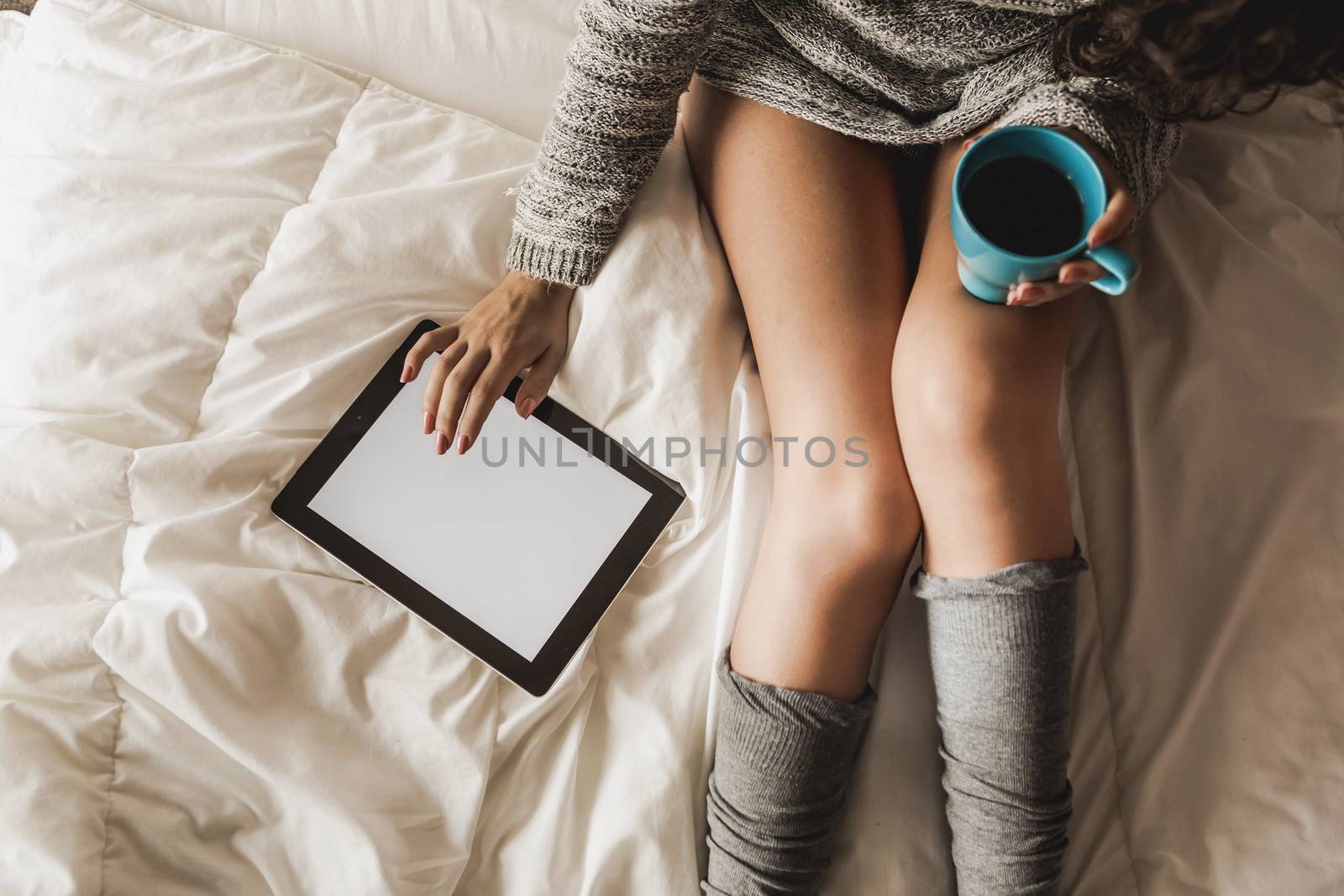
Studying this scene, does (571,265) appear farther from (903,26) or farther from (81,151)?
(81,151)

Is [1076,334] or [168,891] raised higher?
[1076,334]

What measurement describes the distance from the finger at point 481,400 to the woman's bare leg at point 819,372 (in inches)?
8.4

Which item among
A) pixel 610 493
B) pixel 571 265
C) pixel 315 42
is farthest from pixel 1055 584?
pixel 315 42

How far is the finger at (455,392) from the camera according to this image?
0.71 m

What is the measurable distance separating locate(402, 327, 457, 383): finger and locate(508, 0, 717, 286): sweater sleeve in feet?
0.28

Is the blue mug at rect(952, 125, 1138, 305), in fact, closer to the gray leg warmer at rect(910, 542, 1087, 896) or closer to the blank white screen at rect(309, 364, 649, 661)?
the gray leg warmer at rect(910, 542, 1087, 896)

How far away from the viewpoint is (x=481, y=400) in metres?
0.71

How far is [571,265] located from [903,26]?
0.31 meters

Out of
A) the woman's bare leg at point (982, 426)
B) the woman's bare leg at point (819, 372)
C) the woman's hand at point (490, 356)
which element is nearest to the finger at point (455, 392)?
the woman's hand at point (490, 356)

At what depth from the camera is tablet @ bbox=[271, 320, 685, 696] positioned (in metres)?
0.69

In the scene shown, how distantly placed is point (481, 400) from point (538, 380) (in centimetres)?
5

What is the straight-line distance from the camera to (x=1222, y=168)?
0.82 meters

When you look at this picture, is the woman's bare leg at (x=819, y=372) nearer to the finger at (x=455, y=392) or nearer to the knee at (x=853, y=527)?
the knee at (x=853, y=527)

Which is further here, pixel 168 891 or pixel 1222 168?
pixel 1222 168
